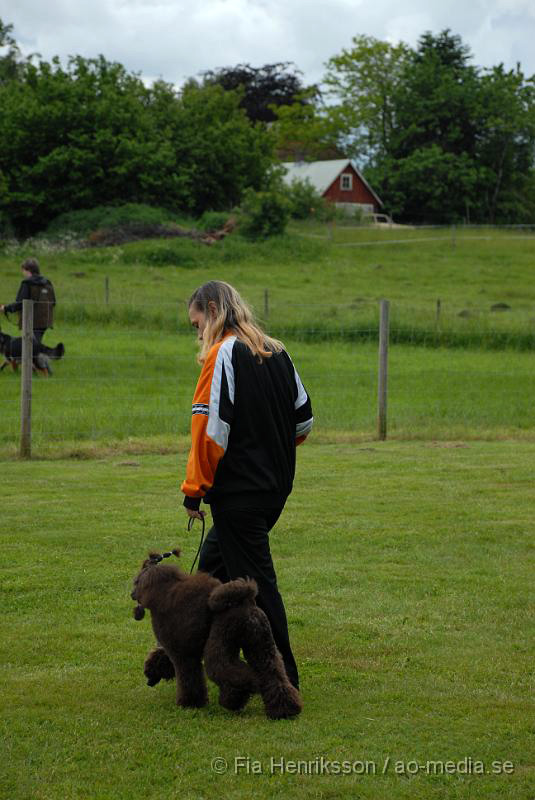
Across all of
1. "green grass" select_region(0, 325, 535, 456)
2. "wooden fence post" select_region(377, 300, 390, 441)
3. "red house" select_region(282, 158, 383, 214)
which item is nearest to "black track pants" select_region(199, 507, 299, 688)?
→ "green grass" select_region(0, 325, 535, 456)

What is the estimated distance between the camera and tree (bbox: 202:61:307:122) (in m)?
69.5

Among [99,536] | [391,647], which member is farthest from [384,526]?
[391,647]

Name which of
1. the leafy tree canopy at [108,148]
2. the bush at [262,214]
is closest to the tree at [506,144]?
the leafy tree canopy at [108,148]

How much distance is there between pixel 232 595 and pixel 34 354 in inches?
488

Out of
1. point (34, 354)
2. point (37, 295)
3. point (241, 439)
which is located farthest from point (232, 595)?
point (37, 295)

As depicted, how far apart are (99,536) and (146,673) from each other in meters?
3.08

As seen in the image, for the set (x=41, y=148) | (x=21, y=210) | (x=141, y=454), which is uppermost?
(x=41, y=148)

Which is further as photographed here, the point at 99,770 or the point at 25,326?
the point at 25,326

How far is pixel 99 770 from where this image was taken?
13.4 feet

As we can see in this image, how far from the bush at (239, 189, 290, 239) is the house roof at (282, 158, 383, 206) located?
2011 cm

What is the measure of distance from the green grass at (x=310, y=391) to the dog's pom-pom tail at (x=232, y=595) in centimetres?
759

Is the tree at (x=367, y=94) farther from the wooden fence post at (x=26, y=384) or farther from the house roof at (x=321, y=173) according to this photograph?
the wooden fence post at (x=26, y=384)

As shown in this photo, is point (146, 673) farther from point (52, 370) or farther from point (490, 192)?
point (490, 192)

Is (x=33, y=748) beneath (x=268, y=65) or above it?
beneath
